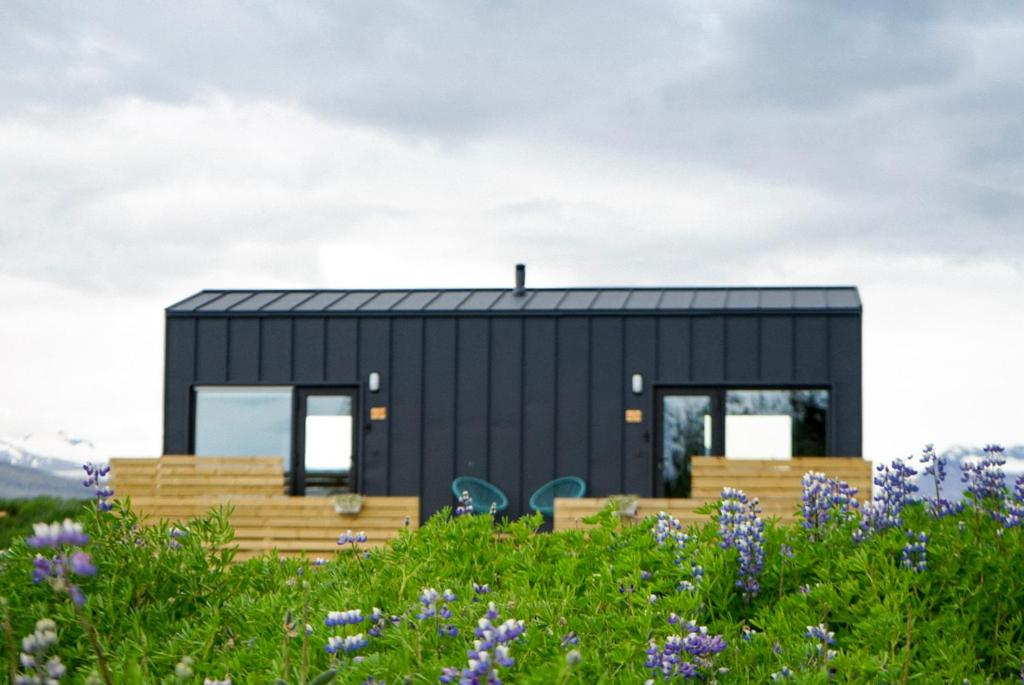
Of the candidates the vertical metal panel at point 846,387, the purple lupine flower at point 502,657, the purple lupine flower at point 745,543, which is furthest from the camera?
the vertical metal panel at point 846,387

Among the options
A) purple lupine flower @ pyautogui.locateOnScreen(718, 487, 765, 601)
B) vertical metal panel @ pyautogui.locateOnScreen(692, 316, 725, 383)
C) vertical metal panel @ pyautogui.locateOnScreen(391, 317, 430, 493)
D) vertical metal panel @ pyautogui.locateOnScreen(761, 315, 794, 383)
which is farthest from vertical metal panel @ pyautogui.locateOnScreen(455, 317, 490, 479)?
purple lupine flower @ pyautogui.locateOnScreen(718, 487, 765, 601)

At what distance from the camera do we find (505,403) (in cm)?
1435

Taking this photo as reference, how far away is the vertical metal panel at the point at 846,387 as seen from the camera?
13.9 meters

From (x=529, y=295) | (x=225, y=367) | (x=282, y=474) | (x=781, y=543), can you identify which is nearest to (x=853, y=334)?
(x=529, y=295)

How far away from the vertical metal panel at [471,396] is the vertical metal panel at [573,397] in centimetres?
100

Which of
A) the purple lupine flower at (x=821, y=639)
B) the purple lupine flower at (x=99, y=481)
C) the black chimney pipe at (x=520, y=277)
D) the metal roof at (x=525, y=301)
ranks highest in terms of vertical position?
the black chimney pipe at (x=520, y=277)

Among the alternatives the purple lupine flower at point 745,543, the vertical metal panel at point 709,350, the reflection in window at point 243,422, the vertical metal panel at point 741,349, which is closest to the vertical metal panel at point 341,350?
the reflection in window at point 243,422

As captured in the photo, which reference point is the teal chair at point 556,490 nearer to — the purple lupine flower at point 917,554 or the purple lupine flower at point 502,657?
the purple lupine flower at point 917,554

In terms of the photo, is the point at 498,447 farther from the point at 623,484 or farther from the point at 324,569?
the point at 324,569

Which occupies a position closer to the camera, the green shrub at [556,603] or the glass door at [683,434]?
the green shrub at [556,603]

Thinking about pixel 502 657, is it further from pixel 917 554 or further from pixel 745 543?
pixel 917 554

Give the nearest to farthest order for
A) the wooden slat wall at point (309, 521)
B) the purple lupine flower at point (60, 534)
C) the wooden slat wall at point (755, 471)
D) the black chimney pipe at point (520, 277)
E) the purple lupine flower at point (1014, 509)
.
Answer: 1. the purple lupine flower at point (60, 534)
2. the purple lupine flower at point (1014, 509)
3. the wooden slat wall at point (309, 521)
4. the wooden slat wall at point (755, 471)
5. the black chimney pipe at point (520, 277)

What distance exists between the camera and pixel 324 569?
3.78m

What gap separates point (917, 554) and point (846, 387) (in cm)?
1116
